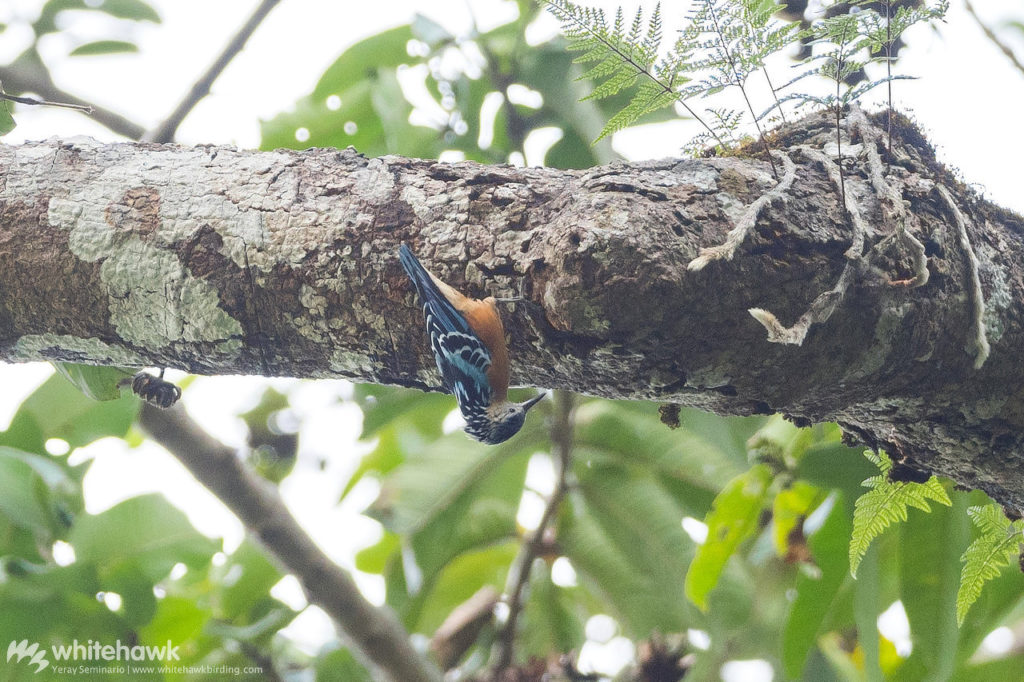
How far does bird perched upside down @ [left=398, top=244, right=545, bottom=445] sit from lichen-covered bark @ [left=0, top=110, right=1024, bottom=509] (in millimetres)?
33

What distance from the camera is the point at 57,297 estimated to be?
145 centimetres

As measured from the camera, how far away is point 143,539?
2357mm

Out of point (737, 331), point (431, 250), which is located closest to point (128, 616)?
point (431, 250)

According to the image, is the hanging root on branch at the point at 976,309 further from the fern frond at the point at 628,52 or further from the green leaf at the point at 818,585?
the green leaf at the point at 818,585

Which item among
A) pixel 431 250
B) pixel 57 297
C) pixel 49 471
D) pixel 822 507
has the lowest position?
pixel 49 471

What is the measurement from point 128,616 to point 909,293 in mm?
2218

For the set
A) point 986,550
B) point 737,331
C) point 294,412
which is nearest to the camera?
point 737,331

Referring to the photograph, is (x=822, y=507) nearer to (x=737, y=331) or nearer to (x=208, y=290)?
(x=737, y=331)

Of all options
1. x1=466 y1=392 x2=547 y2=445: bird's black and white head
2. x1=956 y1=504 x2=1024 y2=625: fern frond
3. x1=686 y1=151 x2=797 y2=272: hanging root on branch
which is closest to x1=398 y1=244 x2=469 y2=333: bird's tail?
x1=686 y1=151 x2=797 y2=272: hanging root on branch

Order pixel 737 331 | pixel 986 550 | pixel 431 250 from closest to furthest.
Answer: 1. pixel 737 331
2. pixel 431 250
3. pixel 986 550

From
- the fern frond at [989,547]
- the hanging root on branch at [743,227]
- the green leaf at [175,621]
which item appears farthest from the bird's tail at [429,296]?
the green leaf at [175,621]

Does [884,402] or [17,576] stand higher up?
[884,402]

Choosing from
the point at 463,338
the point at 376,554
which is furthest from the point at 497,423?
the point at 376,554

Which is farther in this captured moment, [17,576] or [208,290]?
[17,576]
